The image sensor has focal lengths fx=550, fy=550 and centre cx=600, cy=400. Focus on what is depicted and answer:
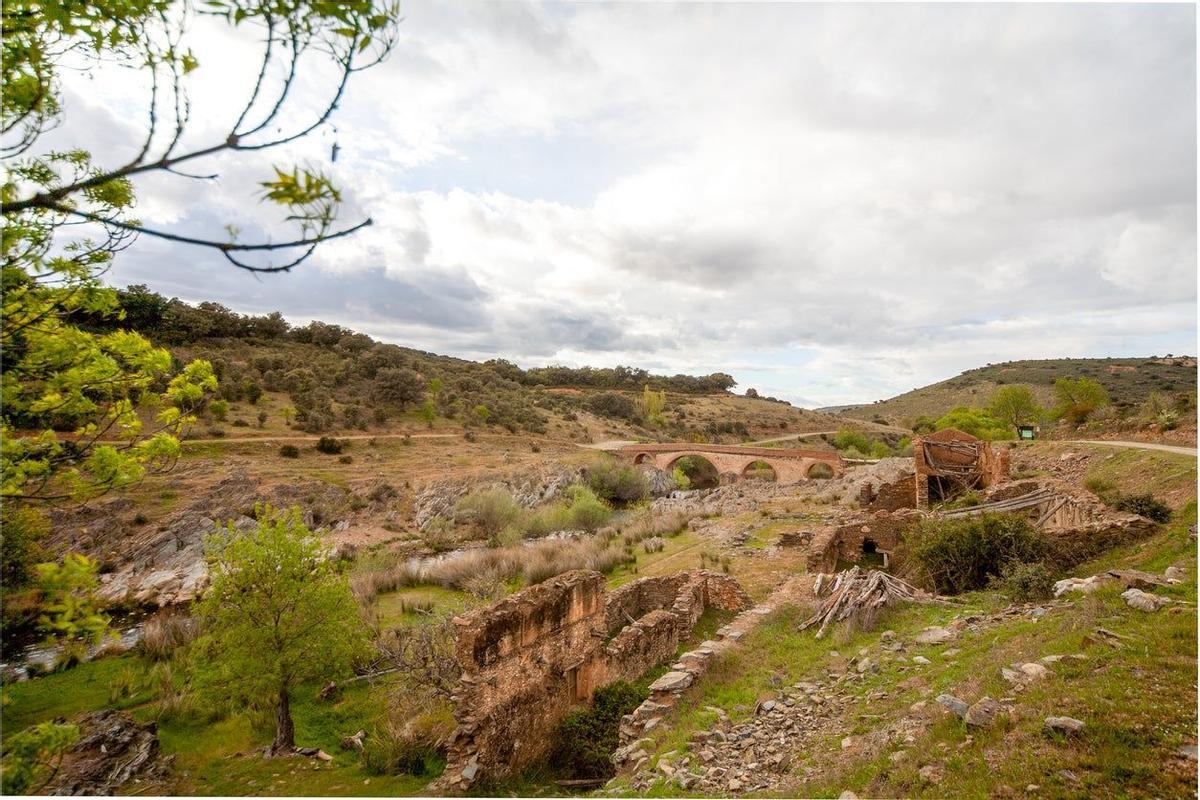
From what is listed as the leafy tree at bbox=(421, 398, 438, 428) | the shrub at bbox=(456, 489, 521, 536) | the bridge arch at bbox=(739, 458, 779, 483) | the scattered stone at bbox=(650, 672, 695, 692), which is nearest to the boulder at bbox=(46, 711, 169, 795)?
the scattered stone at bbox=(650, 672, 695, 692)

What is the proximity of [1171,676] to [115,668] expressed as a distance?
19.4 meters

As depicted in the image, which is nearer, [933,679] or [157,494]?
[933,679]

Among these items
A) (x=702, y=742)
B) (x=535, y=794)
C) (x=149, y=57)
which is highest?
(x=149, y=57)

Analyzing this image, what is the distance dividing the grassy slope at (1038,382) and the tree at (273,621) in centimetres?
6582

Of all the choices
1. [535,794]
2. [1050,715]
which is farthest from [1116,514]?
[535,794]

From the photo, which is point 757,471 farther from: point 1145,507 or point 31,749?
point 31,749

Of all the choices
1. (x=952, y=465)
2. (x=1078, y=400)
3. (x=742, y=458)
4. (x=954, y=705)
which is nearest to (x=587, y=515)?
(x=952, y=465)

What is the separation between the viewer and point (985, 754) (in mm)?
4406

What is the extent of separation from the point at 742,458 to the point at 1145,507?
33453 mm

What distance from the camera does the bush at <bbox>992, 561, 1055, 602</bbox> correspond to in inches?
356

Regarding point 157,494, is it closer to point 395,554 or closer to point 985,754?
point 395,554

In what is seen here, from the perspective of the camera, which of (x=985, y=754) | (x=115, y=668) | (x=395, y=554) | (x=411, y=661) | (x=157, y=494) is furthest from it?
(x=157, y=494)

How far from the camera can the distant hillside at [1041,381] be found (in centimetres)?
6141

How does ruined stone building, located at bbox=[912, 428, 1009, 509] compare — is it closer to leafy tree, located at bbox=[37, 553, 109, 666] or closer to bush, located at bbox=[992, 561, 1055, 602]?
bush, located at bbox=[992, 561, 1055, 602]
